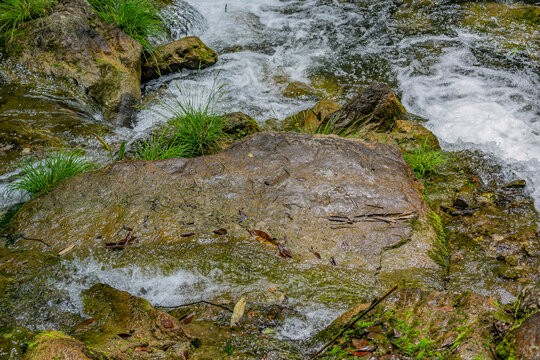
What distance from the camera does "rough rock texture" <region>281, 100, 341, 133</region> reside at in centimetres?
570

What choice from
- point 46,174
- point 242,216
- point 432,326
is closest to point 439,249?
point 432,326

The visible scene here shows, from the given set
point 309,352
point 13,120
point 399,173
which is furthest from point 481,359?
point 13,120

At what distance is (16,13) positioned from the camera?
5891 mm

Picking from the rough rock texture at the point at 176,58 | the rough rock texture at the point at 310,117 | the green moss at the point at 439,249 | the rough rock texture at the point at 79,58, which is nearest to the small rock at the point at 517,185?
the green moss at the point at 439,249

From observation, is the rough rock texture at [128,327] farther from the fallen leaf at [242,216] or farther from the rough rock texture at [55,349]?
the fallen leaf at [242,216]

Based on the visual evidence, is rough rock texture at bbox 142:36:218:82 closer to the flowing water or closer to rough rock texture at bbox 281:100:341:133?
the flowing water

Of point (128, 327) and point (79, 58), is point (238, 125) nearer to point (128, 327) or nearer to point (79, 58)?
point (79, 58)

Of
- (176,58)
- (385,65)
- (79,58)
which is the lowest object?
(385,65)

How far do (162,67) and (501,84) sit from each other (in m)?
6.06

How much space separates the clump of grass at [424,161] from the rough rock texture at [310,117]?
1390 mm

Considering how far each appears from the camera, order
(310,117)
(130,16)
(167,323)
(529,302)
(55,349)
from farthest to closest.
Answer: (130,16)
(310,117)
(167,323)
(529,302)
(55,349)

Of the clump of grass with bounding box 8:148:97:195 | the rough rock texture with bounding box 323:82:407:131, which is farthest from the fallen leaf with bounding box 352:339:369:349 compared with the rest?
the rough rock texture with bounding box 323:82:407:131

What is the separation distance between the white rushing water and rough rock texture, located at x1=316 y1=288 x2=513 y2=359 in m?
3.48

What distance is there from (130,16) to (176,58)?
1.02 meters
